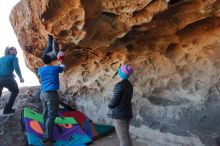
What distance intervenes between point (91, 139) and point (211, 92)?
237 centimetres

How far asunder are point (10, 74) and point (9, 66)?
0.53 ft

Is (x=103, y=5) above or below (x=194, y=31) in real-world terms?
above

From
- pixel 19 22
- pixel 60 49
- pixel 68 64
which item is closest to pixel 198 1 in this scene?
pixel 60 49

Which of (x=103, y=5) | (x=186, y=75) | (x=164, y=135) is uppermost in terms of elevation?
(x=103, y=5)

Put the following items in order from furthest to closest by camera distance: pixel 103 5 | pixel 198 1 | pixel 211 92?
pixel 211 92
pixel 103 5
pixel 198 1

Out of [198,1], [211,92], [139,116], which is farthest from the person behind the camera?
[139,116]

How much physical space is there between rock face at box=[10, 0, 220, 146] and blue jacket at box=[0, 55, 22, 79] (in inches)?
34.1

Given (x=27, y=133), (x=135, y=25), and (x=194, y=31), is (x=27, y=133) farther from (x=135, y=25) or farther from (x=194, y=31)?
(x=194, y=31)

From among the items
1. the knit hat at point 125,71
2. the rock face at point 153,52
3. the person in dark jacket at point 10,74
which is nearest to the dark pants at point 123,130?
the knit hat at point 125,71

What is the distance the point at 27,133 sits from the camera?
233 inches

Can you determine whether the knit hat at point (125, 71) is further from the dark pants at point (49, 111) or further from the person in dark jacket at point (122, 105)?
the dark pants at point (49, 111)

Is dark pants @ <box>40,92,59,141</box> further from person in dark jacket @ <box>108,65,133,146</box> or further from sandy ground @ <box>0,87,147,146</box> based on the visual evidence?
person in dark jacket @ <box>108,65,133,146</box>

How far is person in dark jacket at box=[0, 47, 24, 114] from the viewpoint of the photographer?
664 cm

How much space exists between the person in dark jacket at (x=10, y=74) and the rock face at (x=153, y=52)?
2.78ft
